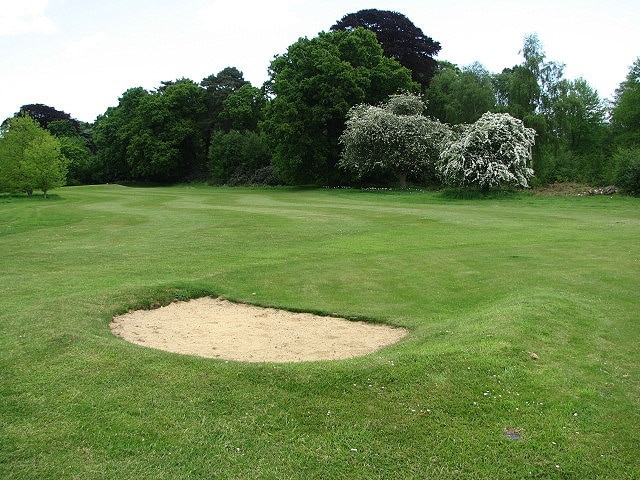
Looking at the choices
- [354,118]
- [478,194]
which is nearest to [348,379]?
[478,194]

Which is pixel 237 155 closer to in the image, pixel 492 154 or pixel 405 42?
pixel 405 42

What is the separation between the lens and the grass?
5383mm

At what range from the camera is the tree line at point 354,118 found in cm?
4481

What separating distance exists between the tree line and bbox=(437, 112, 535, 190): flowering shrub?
0.41m

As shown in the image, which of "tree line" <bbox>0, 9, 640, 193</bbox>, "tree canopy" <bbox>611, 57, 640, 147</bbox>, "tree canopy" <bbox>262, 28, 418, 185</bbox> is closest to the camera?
"tree line" <bbox>0, 9, 640, 193</bbox>

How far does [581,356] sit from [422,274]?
6076 mm

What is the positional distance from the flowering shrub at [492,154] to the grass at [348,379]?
22776 millimetres

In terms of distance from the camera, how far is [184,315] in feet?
35.5

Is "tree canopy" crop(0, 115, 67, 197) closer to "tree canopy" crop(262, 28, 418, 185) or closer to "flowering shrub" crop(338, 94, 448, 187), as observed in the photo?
"tree canopy" crop(262, 28, 418, 185)

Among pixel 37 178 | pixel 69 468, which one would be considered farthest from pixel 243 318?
pixel 37 178

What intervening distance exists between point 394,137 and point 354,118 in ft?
13.3

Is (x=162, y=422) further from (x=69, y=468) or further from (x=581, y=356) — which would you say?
(x=581, y=356)

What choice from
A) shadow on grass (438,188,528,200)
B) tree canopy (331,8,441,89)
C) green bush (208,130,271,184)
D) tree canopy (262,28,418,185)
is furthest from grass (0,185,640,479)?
tree canopy (331,8,441,89)

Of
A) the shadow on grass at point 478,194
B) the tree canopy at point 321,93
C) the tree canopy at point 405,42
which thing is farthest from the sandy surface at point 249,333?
the tree canopy at point 405,42
